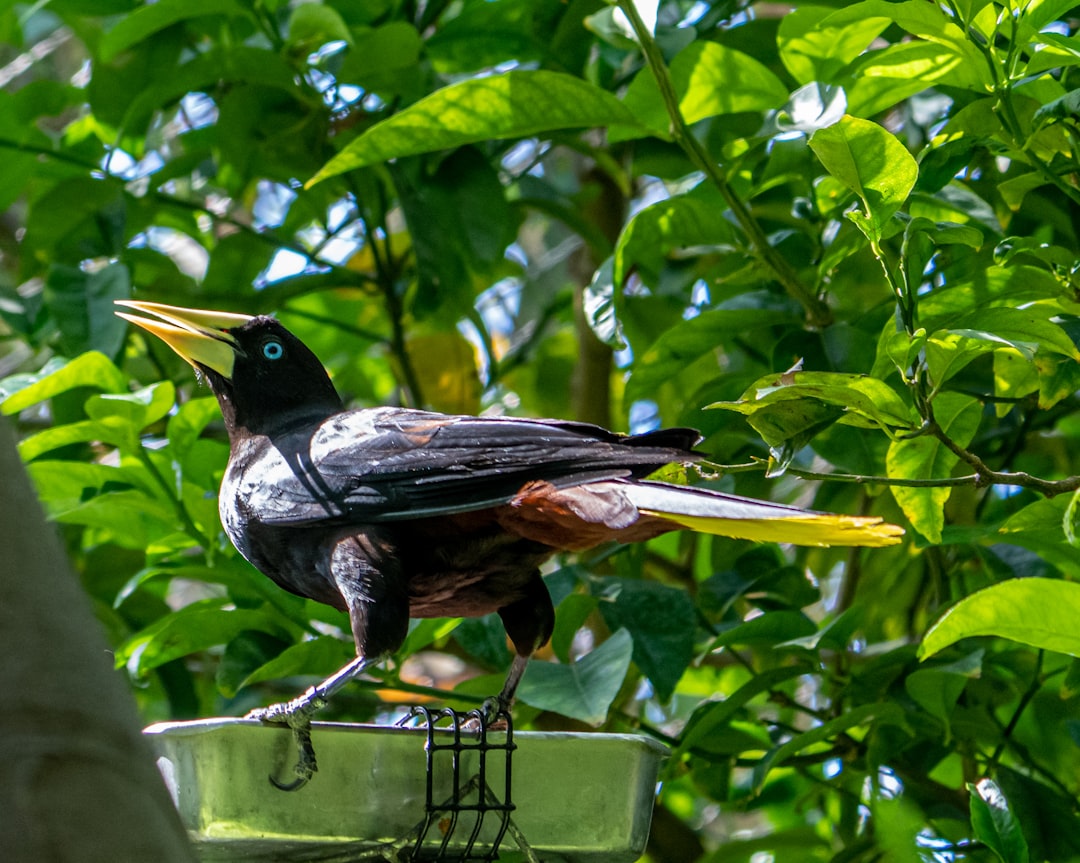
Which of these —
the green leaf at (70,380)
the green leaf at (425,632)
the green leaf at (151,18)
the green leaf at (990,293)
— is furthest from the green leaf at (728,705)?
the green leaf at (151,18)

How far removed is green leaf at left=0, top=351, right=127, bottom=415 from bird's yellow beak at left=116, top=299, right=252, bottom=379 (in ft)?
0.41

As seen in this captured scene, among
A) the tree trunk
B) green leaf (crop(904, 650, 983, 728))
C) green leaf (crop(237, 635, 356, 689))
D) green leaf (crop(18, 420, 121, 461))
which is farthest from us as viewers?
green leaf (crop(18, 420, 121, 461))

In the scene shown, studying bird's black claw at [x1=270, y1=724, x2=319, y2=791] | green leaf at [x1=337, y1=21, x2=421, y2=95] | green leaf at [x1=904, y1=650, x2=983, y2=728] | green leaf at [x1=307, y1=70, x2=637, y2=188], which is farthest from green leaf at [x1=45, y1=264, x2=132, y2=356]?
green leaf at [x1=904, y1=650, x2=983, y2=728]

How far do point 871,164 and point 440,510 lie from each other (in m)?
0.71

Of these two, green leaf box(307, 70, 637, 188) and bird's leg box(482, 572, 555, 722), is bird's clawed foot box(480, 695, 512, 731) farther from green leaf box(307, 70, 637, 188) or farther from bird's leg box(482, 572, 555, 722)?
green leaf box(307, 70, 637, 188)

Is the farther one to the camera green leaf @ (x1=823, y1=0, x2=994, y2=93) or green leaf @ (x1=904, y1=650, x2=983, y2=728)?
green leaf @ (x1=904, y1=650, x2=983, y2=728)

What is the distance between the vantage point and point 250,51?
2.63 meters

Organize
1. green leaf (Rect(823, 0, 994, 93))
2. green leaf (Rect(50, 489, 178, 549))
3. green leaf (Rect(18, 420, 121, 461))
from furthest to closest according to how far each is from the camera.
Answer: green leaf (Rect(50, 489, 178, 549)), green leaf (Rect(18, 420, 121, 461)), green leaf (Rect(823, 0, 994, 93))

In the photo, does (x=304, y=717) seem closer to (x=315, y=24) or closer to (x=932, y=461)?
(x=932, y=461)

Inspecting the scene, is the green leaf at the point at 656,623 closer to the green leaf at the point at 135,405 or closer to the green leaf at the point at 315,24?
the green leaf at the point at 135,405

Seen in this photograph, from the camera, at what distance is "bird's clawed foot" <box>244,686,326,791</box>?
5.06 feet

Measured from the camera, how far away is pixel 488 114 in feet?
6.69

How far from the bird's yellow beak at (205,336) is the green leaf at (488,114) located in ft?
1.01

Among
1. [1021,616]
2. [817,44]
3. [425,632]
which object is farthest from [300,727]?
[817,44]
